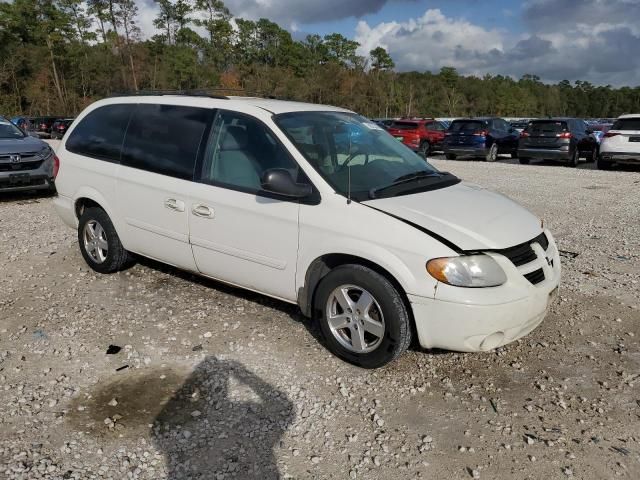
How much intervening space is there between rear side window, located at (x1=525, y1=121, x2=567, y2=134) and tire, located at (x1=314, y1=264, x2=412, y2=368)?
15502 mm

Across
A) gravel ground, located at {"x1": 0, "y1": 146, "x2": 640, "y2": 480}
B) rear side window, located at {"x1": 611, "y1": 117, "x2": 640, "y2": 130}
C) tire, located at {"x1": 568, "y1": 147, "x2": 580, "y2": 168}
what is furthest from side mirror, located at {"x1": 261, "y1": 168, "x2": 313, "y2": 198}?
tire, located at {"x1": 568, "y1": 147, "x2": 580, "y2": 168}

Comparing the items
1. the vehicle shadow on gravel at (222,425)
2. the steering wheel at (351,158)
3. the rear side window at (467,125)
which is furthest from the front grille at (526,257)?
the rear side window at (467,125)

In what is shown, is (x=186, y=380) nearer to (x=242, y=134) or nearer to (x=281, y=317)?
(x=281, y=317)

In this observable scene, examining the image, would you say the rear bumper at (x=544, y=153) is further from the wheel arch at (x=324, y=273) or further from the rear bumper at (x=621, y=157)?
the wheel arch at (x=324, y=273)

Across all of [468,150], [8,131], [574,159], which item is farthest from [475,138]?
[8,131]

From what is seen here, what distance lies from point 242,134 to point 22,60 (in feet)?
202

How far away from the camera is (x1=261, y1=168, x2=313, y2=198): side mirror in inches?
143

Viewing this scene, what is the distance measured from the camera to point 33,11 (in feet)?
183

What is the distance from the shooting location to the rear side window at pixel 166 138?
4391mm

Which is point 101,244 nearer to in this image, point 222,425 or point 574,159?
point 222,425

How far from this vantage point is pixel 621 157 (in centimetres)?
1487

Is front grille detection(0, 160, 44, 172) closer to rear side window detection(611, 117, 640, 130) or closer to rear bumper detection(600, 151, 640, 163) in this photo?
rear bumper detection(600, 151, 640, 163)

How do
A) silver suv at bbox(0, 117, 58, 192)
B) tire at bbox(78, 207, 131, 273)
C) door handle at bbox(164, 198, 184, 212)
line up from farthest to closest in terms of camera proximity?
silver suv at bbox(0, 117, 58, 192) → tire at bbox(78, 207, 131, 273) → door handle at bbox(164, 198, 184, 212)

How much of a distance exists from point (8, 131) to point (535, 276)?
10.4 m
